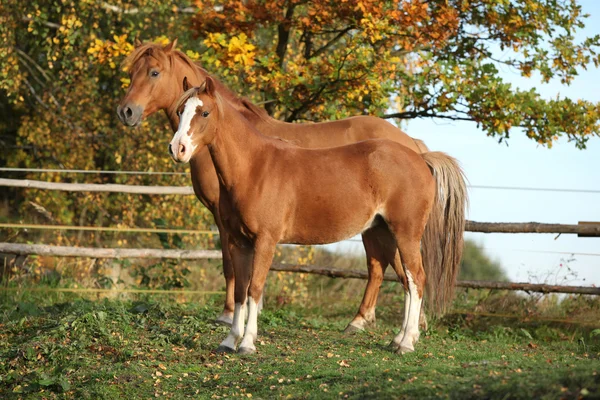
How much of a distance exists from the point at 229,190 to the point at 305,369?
58.9 inches

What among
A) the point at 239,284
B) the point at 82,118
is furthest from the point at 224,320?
the point at 82,118

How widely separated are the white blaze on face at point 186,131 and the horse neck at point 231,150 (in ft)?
0.97

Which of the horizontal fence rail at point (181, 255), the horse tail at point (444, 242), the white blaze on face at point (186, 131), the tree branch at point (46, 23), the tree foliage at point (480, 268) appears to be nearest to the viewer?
the white blaze on face at point (186, 131)

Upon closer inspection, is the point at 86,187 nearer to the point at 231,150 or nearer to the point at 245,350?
the point at 231,150

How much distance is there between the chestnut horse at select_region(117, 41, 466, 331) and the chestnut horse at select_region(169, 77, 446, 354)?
0.50m

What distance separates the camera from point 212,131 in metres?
5.77

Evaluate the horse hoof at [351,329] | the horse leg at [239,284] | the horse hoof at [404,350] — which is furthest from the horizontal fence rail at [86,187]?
the horse hoof at [404,350]

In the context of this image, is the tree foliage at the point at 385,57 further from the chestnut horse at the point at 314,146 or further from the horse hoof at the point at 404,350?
the horse hoof at the point at 404,350

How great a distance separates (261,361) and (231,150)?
1575mm

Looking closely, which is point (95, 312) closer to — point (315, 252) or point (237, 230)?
point (237, 230)

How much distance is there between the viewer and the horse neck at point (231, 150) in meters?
5.89

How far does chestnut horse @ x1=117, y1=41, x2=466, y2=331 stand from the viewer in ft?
22.9

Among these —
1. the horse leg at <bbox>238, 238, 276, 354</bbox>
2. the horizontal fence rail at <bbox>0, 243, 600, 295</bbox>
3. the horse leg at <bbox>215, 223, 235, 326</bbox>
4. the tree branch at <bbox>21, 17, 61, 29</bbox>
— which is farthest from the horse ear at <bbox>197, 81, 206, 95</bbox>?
the tree branch at <bbox>21, 17, 61, 29</bbox>

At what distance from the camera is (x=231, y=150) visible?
5922 mm
